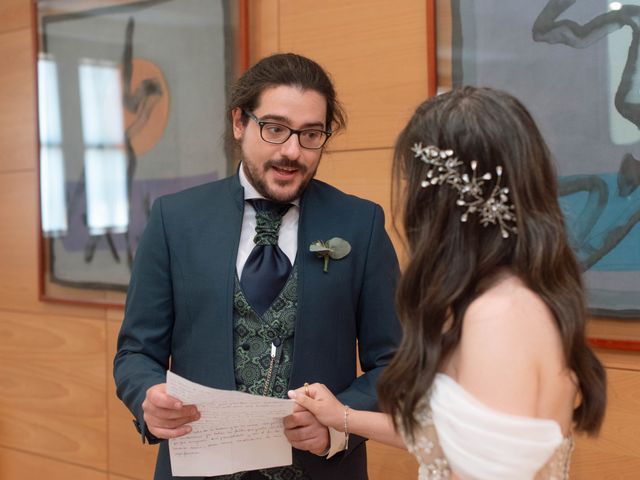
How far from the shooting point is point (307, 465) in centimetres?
201

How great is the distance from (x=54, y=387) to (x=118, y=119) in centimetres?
131

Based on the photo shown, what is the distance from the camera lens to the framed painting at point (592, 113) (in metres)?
2.24

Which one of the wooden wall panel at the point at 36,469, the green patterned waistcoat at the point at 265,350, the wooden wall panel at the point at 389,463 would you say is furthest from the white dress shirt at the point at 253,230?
the wooden wall panel at the point at 36,469

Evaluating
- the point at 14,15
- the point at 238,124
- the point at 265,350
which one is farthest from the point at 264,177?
the point at 14,15

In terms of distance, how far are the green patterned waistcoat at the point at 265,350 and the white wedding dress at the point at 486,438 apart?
0.69 metres

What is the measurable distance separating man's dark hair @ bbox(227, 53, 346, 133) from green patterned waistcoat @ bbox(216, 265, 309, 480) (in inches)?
19.8

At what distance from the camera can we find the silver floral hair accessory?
1343 mm

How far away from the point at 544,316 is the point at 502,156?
0.26m

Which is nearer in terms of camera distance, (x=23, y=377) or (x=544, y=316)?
(x=544, y=316)

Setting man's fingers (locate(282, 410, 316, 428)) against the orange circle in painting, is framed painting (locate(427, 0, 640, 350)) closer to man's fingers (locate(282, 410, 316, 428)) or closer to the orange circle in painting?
man's fingers (locate(282, 410, 316, 428))

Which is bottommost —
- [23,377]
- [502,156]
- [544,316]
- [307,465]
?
[23,377]

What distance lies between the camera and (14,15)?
3977mm

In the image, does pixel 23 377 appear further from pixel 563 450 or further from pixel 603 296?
pixel 563 450

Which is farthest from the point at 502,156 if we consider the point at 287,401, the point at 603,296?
the point at 603,296
